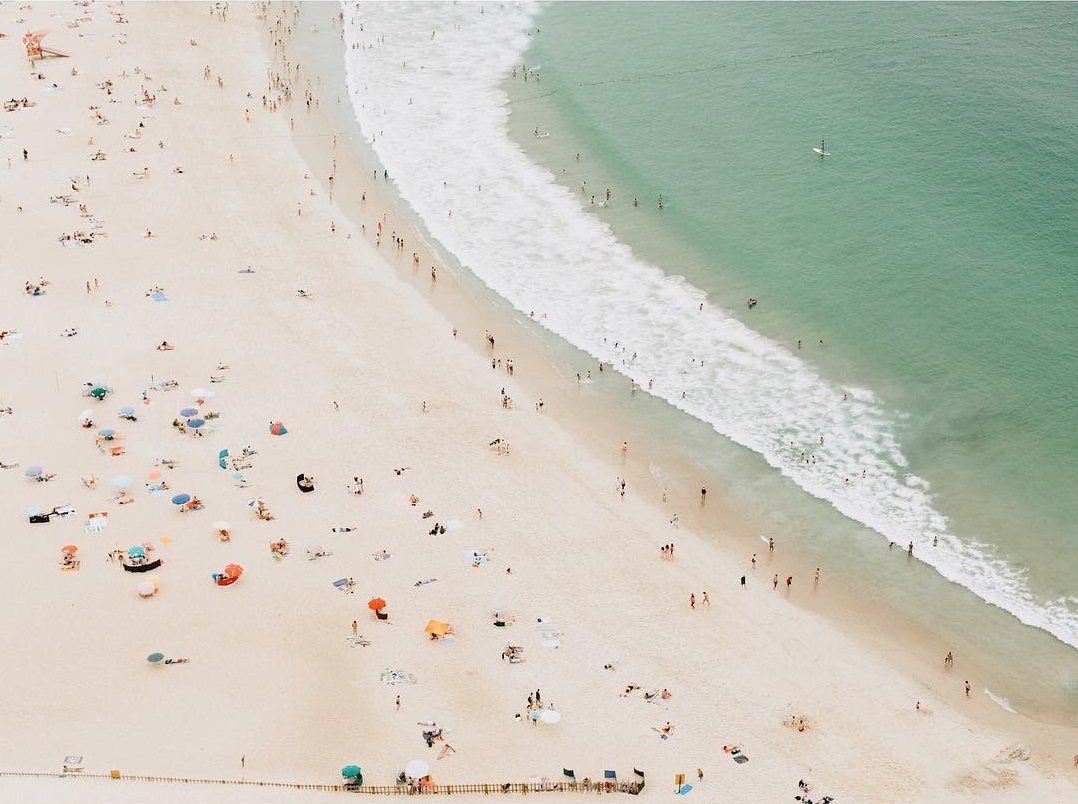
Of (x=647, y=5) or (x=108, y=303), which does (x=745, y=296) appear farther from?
(x=647, y=5)

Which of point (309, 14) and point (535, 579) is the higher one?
point (309, 14)

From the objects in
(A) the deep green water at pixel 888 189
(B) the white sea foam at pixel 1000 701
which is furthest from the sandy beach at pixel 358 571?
(A) the deep green water at pixel 888 189

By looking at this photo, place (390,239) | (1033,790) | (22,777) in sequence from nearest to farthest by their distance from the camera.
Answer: (22,777), (1033,790), (390,239)

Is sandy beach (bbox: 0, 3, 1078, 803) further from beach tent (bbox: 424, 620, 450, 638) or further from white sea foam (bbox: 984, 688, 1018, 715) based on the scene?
white sea foam (bbox: 984, 688, 1018, 715)

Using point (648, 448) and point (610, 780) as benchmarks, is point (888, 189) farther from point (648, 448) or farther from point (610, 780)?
point (610, 780)

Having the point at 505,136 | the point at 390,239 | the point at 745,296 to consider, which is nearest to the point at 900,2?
the point at 505,136

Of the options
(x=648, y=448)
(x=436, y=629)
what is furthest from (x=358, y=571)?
(x=648, y=448)

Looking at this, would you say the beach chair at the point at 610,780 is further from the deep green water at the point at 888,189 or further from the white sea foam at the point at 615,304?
the deep green water at the point at 888,189
